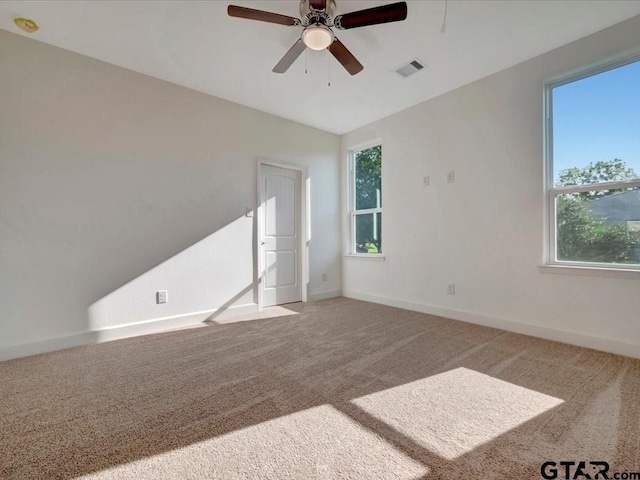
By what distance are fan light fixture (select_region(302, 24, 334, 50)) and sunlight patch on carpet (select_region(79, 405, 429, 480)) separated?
240cm

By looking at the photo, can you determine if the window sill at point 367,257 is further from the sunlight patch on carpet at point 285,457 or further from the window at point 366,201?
the sunlight patch on carpet at point 285,457

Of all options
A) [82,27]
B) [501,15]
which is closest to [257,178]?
[82,27]

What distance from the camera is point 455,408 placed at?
1.65 metres

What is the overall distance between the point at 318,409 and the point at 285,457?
382mm

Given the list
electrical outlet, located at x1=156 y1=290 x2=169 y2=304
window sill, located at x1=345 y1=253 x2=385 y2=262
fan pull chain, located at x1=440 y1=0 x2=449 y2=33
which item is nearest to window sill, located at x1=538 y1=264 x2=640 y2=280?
window sill, located at x1=345 y1=253 x2=385 y2=262

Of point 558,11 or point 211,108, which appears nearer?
point 558,11

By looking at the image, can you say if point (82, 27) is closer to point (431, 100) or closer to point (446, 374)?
point (431, 100)

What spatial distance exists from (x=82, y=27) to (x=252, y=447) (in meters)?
3.34

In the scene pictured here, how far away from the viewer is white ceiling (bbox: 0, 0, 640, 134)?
2219 mm

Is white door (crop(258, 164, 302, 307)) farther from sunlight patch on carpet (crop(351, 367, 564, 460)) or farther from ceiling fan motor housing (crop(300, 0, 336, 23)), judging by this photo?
sunlight patch on carpet (crop(351, 367, 564, 460))

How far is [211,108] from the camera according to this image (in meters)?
3.53

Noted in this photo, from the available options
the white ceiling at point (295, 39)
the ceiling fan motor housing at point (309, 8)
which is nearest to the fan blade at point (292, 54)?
the ceiling fan motor housing at point (309, 8)

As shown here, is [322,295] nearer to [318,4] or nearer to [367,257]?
[367,257]

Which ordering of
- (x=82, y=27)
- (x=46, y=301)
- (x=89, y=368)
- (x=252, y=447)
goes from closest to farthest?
(x=252, y=447) < (x=89, y=368) < (x=82, y=27) < (x=46, y=301)
